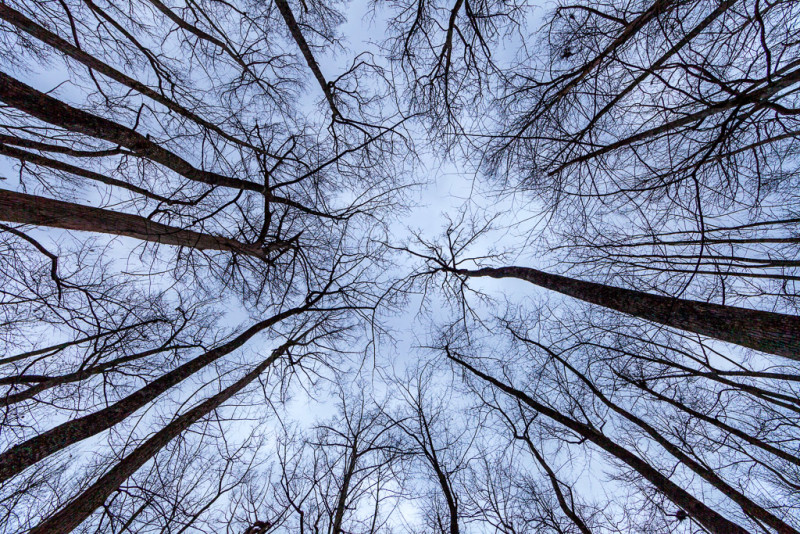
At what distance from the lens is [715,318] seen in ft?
9.12

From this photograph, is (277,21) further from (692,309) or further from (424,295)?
(692,309)

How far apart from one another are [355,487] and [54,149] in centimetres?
720

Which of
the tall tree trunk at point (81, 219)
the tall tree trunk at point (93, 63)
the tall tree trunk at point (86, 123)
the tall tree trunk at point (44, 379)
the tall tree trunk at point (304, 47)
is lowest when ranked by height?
the tall tree trunk at point (44, 379)

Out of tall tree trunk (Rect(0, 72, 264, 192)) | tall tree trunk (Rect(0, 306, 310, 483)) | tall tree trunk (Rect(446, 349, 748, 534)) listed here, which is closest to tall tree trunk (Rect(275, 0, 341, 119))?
tall tree trunk (Rect(0, 72, 264, 192))

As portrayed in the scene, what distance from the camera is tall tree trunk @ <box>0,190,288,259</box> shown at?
317 centimetres

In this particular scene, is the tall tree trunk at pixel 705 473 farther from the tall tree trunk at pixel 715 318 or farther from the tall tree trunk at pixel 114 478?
the tall tree trunk at pixel 114 478

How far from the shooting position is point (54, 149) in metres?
3.64

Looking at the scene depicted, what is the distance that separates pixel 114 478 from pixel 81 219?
3105mm

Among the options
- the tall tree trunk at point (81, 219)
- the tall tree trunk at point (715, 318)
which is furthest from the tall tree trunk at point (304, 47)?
the tall tree trunk at point (715, 318)

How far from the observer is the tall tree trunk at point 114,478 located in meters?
3.00

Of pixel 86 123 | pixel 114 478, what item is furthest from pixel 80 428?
pixel 86 123

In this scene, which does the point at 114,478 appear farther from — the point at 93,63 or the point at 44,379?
the point at 93,63

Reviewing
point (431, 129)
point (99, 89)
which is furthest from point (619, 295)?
point (99, 89)

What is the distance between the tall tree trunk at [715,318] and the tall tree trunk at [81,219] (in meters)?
5.70
